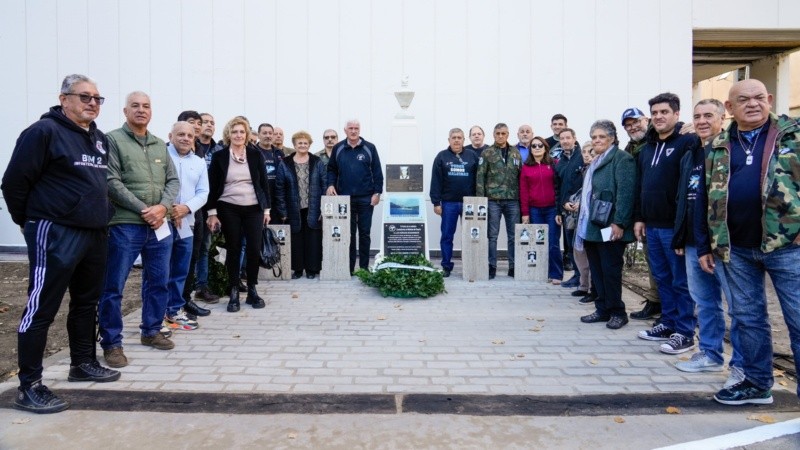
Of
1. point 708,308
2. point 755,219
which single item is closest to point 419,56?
point 708,308

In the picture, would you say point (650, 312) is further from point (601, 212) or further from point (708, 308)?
point (708, 308)

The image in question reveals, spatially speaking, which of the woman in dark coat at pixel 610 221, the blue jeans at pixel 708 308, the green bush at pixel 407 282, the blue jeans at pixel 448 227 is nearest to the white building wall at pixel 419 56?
the blue jeans at pixel 448 227

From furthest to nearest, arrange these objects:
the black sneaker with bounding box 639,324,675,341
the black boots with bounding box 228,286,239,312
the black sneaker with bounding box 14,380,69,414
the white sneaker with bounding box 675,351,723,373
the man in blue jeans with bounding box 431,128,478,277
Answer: the man in blue jeans with bounding box 431,128,478,277 → the black boots with bounding box 228,286,239,312 → the black sneaker with bounding box 639,324,675,341 → the white sneaker with bounding box 675,351,723,373 → the black sneaker with bounding box 14,380,69,414

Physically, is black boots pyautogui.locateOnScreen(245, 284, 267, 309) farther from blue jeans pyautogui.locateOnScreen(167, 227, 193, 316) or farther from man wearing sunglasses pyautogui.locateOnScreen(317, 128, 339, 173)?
man wearing sunglasses pyautogui.locateOnScreen(317, 128, 339, 173)

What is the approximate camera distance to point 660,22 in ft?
32.2

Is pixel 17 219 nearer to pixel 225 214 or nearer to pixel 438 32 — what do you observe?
pixel 225 214

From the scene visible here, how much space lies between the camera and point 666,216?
4773 mm

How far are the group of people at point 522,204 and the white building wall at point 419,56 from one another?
227cm

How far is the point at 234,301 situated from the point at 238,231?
71 centimetres

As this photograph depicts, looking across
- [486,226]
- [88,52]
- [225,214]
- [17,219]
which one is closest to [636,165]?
[486,226]

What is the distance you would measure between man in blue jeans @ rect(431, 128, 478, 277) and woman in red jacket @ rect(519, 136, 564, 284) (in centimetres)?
71

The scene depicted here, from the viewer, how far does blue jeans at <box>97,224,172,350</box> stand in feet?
14.2

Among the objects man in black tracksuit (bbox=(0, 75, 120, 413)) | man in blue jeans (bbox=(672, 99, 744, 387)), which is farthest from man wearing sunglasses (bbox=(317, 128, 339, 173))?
man in blue jeans (bbox=(672, 99, 744, 387))

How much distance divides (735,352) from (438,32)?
7.30 meters
